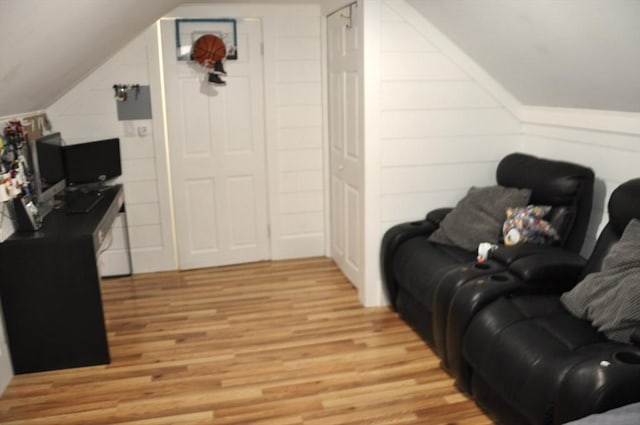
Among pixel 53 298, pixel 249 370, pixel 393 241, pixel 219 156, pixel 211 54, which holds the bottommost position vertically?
pixel 249 370

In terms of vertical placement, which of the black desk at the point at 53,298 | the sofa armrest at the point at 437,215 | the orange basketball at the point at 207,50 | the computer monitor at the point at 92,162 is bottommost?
the black desk at the point at 53,298

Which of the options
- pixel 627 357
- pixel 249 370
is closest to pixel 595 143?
pixel 627 357

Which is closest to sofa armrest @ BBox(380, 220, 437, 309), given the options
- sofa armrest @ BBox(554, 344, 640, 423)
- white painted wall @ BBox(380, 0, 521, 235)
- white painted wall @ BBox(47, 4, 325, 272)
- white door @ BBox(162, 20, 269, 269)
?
white painted wall @ BBox(380, 0, 521, 235)

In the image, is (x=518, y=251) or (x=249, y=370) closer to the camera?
(x=518, y=251)

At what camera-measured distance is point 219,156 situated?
14.7ft

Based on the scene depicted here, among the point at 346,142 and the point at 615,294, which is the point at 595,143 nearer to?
the point at 615,294

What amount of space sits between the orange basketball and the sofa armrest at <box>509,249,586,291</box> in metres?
2.83

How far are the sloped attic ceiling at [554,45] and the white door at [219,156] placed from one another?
65.5 inches

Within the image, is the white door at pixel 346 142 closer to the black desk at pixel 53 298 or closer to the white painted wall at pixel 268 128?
the white painted wall at pixel 268 128

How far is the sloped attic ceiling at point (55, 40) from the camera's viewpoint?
6.64ft

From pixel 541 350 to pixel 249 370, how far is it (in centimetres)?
158

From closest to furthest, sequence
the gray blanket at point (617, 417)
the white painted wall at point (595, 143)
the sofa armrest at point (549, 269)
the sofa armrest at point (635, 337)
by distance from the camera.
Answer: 1. the gray blanket at point (617, 417)
2. the sofa armrest at point (635, 337)
3. the sofa armrest at point (549, 269)
4. the white painted wall at point (595, 143)

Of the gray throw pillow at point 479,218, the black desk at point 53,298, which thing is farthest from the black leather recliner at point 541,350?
the black desk at point 53,298

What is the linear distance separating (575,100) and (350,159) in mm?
1541
